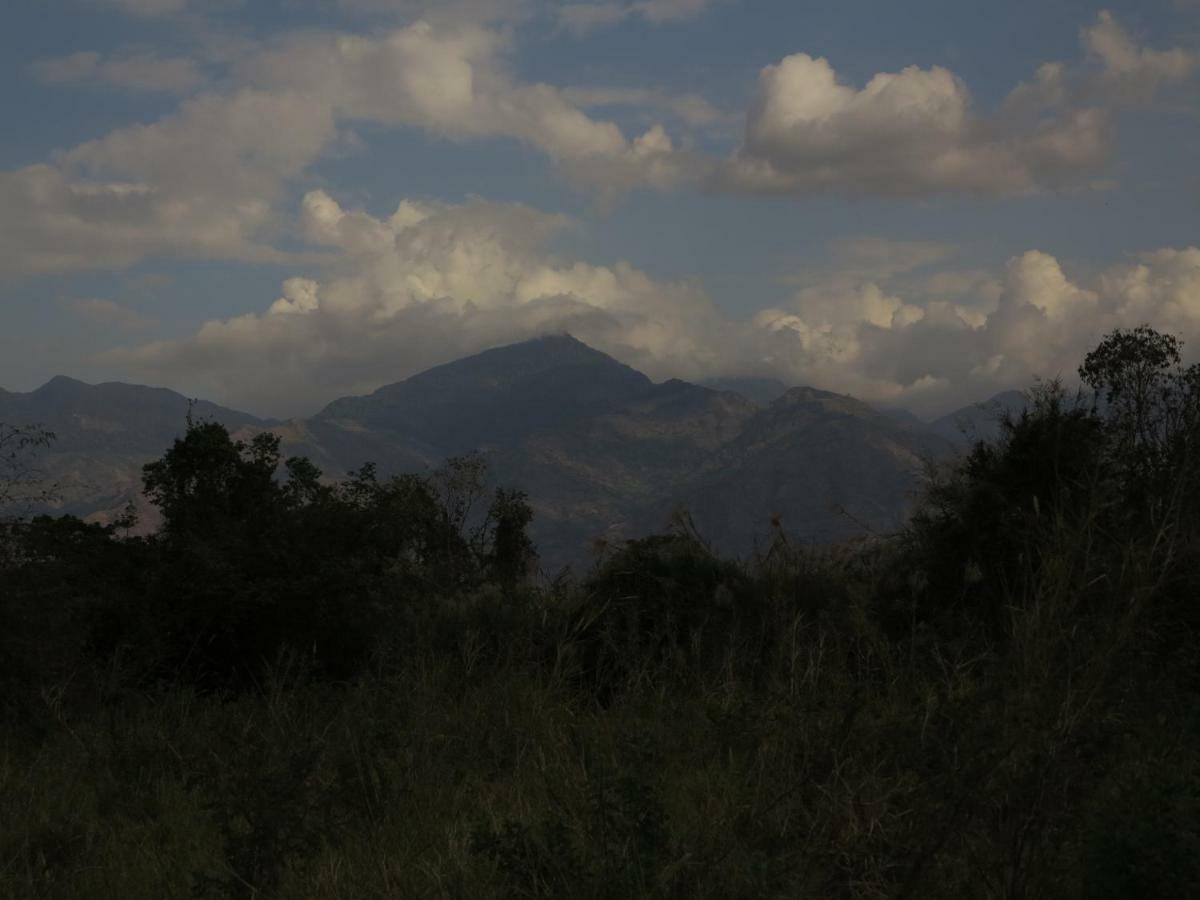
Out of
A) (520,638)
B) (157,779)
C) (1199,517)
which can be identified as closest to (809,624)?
(520,638)

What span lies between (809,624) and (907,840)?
6.21 metres

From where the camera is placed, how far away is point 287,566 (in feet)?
40.5

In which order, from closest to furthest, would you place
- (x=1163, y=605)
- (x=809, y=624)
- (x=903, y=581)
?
(x=1163, y=605) < (x=809, y=624) < (x=903, y=581)

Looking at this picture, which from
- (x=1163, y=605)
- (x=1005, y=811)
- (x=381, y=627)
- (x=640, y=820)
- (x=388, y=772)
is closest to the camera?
(x=1005, y=811)

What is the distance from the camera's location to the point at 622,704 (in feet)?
25.8

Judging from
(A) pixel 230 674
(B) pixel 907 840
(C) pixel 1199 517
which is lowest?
(A) pixel 230 674

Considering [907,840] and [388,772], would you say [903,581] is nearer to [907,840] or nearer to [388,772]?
[388,772]

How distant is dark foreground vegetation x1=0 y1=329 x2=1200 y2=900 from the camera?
4.10 m

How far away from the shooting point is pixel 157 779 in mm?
7617

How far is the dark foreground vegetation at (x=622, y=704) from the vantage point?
4.10m

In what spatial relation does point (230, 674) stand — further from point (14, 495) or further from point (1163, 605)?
point (1163, 605)

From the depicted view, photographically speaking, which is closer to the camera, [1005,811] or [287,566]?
[1005,811]

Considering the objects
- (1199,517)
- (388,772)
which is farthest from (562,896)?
(1199,517)

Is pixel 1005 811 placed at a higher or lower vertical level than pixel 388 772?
higher
